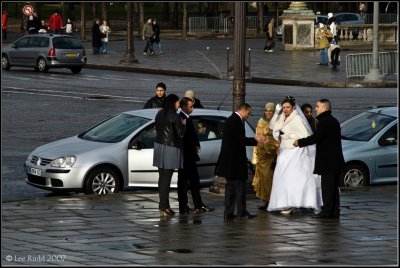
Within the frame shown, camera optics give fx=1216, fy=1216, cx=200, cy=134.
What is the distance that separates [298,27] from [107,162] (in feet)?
124

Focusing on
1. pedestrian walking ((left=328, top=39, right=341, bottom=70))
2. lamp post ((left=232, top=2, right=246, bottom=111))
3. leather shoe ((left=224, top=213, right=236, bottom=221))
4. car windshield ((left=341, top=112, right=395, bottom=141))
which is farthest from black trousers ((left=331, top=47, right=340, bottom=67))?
leather shoe ((left=224, top=213, right=236, bottom=221))

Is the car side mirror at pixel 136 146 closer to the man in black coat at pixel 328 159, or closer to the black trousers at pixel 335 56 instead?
the man in black coat at pixel 328 159

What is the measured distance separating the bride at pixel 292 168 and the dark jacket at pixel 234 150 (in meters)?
0.65

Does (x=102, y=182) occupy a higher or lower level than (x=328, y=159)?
lower

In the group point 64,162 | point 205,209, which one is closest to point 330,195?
point 205,209

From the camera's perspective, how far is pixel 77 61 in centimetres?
4491

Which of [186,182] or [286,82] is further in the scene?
[286,82]

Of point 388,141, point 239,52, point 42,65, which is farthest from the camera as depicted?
point 42,65

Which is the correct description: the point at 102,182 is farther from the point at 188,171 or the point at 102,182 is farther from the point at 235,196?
the point at 235,196

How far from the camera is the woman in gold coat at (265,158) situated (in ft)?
53.1

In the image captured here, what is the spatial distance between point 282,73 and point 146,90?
7.54m

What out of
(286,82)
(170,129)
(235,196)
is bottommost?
(286,82)

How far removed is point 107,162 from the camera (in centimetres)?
1778

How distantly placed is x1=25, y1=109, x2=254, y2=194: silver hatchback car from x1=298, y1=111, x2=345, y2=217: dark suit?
3075 millimetres
